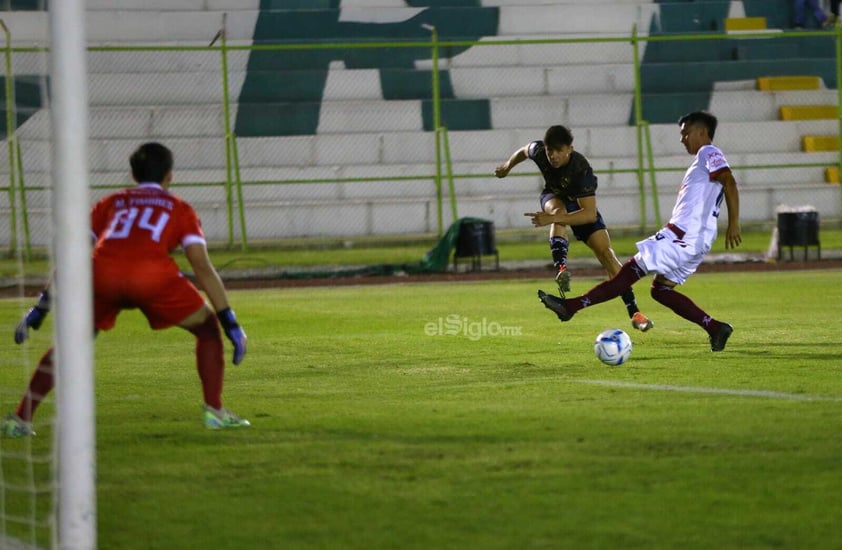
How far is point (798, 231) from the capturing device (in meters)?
21.7

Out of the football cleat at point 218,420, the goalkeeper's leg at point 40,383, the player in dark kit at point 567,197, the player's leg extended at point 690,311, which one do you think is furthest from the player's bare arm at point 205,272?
the player in dark kit at point 567,197

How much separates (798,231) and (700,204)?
36.9ft

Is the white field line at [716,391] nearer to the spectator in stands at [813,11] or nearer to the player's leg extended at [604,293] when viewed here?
the player's leg extended at [604,293]

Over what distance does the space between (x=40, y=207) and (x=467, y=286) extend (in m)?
8.50

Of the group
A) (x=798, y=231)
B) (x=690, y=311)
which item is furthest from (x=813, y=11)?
(x=690, y=311)

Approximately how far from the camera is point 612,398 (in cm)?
838

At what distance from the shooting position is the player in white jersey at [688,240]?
10.9 m

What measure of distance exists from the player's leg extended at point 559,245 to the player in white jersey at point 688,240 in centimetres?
202

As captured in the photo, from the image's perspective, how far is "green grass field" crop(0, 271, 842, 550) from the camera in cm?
516

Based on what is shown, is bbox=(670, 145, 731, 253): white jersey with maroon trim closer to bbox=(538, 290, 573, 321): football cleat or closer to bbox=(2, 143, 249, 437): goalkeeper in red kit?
bbox=(538, 290, 573, 321): football cleat

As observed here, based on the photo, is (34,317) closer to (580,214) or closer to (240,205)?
(580,214)

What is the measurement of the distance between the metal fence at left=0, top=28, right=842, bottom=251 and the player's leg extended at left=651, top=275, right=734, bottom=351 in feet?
44.0

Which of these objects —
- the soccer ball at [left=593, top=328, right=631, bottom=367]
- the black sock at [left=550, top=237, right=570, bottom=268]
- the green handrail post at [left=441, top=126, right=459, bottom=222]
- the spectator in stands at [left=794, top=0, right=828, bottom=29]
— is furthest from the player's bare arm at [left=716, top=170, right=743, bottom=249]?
the spectator in stands at [left=794, top=0, right=828, bottom=29]

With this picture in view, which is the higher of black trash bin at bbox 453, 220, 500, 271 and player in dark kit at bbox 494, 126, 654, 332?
player in dark kit at bbox 494, 126, 654, 332
